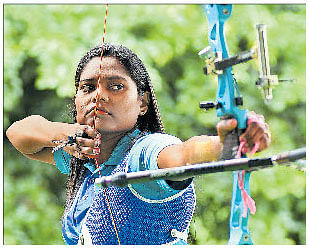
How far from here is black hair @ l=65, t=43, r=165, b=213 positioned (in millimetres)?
1494

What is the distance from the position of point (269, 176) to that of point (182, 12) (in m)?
0.92

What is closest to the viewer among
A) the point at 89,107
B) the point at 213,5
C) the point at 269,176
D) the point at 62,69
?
the point at 213,5

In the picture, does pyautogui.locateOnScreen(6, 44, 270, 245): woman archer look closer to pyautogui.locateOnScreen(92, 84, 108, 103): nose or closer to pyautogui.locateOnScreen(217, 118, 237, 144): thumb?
pyautogui.locateOnScreen(92, 84, 108, 103): nose

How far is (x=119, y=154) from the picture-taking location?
1.49 meters

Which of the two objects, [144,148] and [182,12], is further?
[182,12]

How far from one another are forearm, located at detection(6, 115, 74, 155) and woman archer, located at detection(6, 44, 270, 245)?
0.08m

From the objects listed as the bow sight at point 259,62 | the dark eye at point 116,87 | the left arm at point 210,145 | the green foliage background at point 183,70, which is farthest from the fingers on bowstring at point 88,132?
the green foliage background at point 183,70

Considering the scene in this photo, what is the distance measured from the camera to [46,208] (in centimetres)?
362

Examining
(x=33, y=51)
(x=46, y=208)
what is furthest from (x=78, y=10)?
(x=46, y=208)

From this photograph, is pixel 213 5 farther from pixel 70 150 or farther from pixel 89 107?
pixel 70 150

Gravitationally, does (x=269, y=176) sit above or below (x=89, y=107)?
below

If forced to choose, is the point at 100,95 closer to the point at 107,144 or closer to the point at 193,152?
the point at 107,144

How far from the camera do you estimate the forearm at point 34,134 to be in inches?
65.9

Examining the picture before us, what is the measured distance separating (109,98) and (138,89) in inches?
3.7
